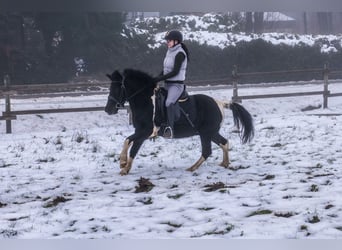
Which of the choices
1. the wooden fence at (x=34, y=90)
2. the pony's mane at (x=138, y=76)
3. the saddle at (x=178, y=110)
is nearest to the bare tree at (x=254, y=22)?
the saddle at (x=178, y=110)

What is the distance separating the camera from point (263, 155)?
257 inches

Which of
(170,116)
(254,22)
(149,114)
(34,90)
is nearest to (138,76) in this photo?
(149,114)

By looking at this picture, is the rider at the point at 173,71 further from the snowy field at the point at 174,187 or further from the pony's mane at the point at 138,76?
the snowy field at the point at 174,187

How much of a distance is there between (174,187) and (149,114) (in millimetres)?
1160

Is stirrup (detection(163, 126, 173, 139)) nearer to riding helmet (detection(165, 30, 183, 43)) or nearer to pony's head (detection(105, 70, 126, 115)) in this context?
pony's head (detection(105, 70, 126, 115))

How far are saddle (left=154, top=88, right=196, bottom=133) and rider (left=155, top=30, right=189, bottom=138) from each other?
8 centimetres

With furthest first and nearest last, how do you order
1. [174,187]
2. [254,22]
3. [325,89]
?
[325,89]
[254,22]
[174,187]

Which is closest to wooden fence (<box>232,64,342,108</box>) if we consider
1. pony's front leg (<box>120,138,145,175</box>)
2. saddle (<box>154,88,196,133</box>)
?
saddle (<box>154,88,196,133</box>)

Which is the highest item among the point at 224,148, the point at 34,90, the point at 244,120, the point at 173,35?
the point at 173,35

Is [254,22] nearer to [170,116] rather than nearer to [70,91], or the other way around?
[170,116]

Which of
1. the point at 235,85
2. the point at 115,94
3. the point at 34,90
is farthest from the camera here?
the point at 235,85

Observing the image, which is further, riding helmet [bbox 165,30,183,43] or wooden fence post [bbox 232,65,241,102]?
wooden fence post [bbox 232,65,241,102]

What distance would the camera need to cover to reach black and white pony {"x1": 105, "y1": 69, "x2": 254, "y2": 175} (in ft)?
17.6

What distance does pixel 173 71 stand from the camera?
5.14m
